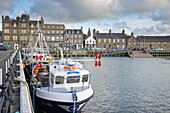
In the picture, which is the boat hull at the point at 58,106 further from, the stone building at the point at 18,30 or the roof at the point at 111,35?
the roof at the point at 111,35

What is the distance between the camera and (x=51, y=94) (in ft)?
43.6

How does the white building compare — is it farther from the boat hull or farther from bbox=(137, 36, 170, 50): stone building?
the boat hull

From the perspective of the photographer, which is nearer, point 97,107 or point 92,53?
point 97,107

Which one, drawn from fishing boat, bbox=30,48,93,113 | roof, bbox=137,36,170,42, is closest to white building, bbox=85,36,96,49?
roof, bbox=137,36,170,42

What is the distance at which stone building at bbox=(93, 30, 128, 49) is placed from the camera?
10404cm

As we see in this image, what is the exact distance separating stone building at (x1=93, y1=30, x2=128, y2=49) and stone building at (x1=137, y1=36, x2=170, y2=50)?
11.3 m

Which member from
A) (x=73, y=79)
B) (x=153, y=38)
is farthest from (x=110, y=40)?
(x=73, y=79)

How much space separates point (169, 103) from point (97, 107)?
7.96 metres

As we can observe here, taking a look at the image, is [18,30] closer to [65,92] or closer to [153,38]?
[153,38]

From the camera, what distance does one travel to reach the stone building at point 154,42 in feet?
362

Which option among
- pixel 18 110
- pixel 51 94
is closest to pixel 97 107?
pixel 51 94

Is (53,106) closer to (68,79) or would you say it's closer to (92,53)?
(68,79)

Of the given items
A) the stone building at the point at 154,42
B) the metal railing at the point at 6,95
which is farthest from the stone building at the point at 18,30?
the metal railing at the point at 6,95

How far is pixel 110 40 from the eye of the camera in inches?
4149
